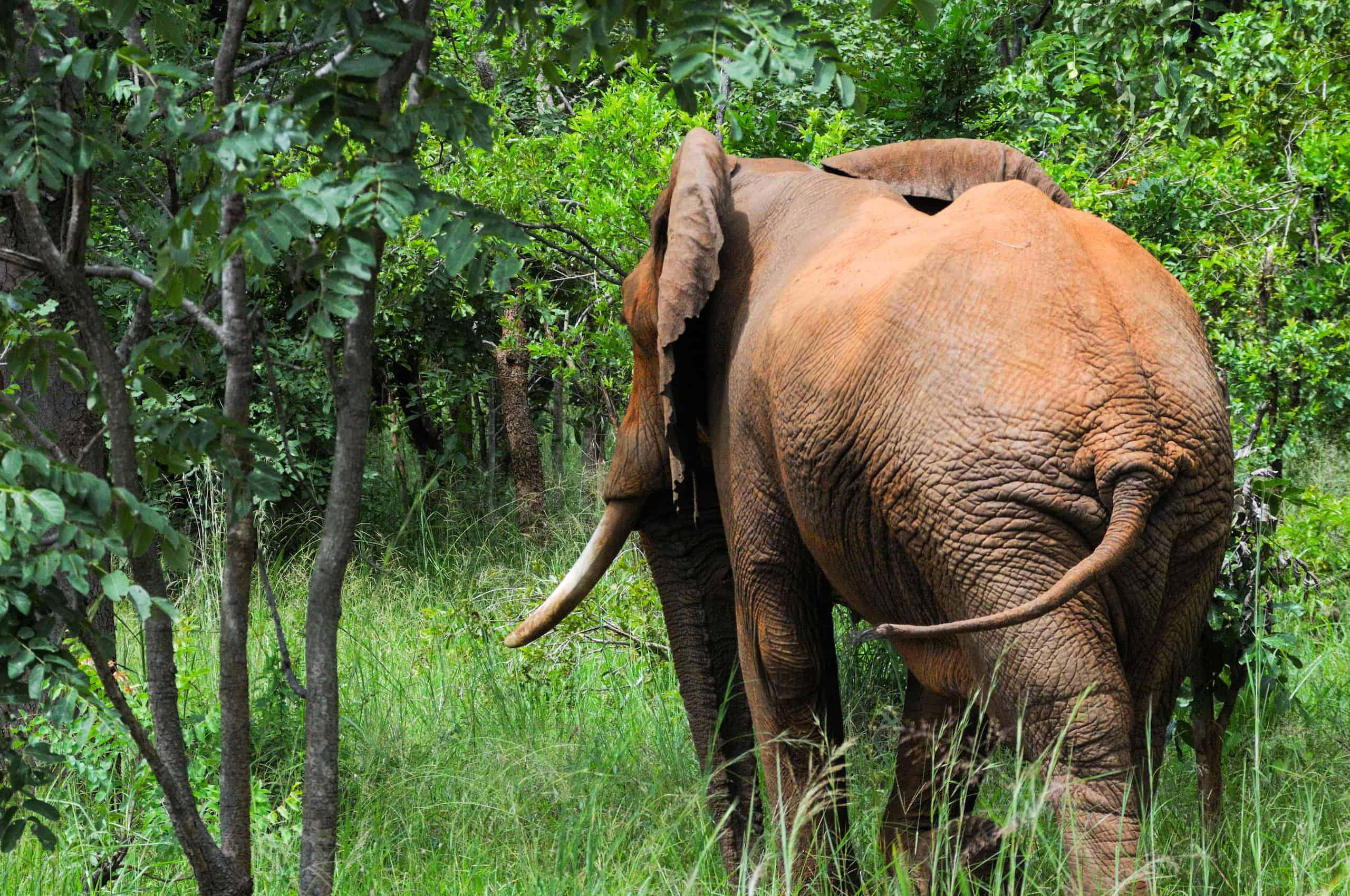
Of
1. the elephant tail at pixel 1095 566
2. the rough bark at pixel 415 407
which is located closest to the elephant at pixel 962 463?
the elephant tail at pixel 1095 566

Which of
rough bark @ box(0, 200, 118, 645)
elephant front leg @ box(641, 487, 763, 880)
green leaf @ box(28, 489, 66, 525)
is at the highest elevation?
rough bark @ box(0, 200, 118, 645)

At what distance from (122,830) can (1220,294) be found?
14.8 ft

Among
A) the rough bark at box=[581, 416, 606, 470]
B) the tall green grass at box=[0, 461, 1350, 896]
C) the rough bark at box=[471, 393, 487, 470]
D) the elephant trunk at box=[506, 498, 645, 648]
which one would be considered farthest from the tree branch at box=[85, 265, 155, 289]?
the rough bark at box=[471, 393, 487, 470]

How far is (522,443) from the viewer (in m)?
9.39

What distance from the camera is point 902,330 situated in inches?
124

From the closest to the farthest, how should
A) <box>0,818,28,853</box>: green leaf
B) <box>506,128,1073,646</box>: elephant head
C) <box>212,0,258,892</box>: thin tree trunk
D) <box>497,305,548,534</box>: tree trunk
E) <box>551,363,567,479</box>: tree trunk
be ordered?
<box>0,818,28,853</box>: green leaf
<box>212,0,258,892</box>: thin tree trunk
<box>506,128,1073,646</box>: elephant head
<box>497,305,548,534</box>: tree trunk
<box>551,363,567,479</box>: tree trunk

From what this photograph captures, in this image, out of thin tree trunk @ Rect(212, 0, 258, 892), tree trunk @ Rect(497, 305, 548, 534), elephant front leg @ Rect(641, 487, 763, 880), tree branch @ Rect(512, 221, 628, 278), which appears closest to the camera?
thin tree trunk @ Rect(212, 0, 258, 892)

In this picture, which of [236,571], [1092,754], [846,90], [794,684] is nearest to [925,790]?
[794,684]

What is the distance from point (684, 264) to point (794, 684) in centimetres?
126

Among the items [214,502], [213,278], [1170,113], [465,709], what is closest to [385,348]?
[214,502]

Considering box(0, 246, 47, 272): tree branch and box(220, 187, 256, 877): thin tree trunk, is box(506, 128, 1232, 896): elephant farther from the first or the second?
box(0, 246, 47, 272): tree branch

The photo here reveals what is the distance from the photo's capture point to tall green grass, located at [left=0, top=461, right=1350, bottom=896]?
3.69 meters

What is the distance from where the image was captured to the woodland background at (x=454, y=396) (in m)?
2.69

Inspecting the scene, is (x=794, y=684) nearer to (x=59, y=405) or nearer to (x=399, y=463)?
(x=59, y=405)
